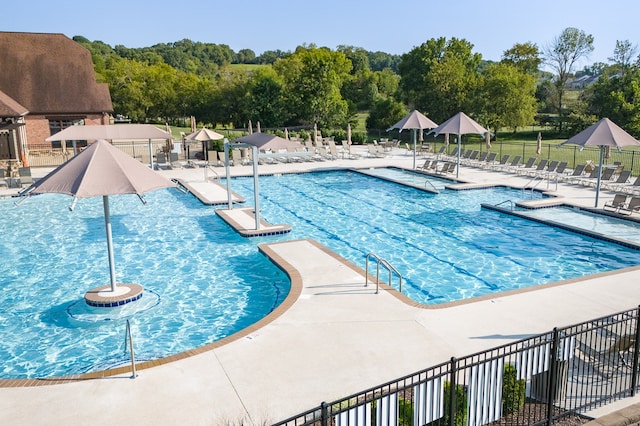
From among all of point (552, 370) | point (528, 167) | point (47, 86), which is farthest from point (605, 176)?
point (47, 86)

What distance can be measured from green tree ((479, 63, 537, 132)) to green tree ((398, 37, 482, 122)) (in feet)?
5.73

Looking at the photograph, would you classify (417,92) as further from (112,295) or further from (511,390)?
(511,390)

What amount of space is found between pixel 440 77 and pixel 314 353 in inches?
1713

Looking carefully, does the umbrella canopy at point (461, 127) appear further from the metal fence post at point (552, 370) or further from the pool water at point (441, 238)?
the metal fence post at point (552, 370)

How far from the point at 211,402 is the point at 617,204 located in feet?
50.2

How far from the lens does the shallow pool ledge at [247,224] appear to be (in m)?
15.7

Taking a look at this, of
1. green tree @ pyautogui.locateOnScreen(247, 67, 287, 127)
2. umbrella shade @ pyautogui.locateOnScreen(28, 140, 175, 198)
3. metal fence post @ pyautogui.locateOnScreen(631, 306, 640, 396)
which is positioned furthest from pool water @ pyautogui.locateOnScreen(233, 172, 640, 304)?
green tree @ pyautogui.locateOnScreen(247, 67, 287, 127)

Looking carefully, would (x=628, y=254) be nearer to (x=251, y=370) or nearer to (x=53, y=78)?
(x=251, y=370)

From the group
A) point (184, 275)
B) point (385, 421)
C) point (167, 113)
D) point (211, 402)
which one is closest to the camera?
point (385, 421)

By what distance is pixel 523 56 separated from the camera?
5606 cm

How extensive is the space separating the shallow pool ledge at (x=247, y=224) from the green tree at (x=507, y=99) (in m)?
31.0

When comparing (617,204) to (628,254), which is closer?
(628,254)

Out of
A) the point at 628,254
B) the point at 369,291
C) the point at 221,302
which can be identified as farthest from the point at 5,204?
the point at 628,254

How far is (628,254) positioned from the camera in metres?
14.2
